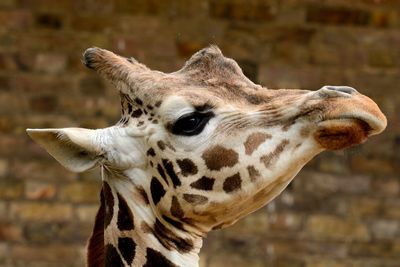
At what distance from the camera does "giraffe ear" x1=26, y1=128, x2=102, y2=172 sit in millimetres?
2668

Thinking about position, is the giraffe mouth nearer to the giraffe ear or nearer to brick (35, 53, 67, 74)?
the giraffe ear

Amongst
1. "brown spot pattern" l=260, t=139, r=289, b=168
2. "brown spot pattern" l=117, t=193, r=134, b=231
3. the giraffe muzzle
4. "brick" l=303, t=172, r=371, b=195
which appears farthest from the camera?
"brick" l=303, t=172, r=371, b=195

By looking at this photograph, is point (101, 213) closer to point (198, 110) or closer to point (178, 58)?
point (198, 110)

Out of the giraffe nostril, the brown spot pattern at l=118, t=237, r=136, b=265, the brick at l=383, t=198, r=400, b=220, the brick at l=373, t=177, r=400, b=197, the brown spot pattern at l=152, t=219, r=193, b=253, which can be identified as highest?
the brick at l=373, t=177, r=400, b=197

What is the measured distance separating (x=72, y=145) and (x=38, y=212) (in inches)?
209

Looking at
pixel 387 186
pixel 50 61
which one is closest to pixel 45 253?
pixel 50 61

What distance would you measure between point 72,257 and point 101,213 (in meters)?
5.15

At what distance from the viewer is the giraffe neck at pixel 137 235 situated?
2.69m

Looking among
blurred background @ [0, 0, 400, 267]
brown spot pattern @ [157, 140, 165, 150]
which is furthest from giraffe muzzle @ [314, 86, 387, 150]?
blurred background @ [0, 0, 400, 267]

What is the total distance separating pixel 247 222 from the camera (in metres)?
7.98

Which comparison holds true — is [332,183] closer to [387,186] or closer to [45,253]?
[387,186]

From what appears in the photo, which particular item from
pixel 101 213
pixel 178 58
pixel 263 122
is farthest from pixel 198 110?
pixel 178 58

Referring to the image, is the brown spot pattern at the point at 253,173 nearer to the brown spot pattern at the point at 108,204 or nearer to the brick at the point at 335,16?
the brown spot pattern at the point at 108,204

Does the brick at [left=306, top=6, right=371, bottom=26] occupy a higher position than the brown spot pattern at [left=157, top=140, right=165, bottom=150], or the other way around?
the brick at [left=306, top=6, right=371, bottom=26]
